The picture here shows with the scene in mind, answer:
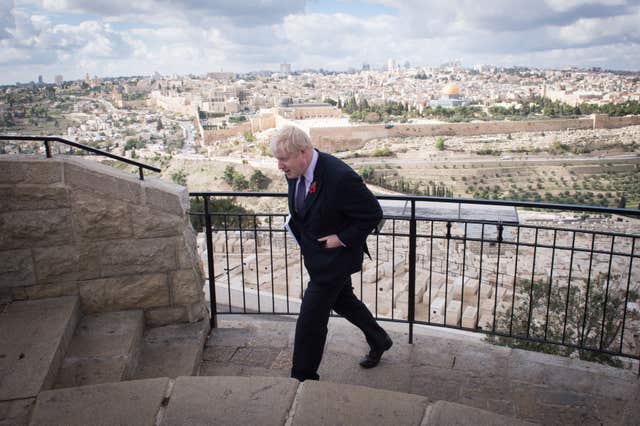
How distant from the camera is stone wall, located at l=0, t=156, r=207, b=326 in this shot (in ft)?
8.89

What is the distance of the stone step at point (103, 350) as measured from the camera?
7.72ft

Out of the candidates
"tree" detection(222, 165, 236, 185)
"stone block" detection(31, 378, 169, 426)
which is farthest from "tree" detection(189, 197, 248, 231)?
"tree" detection(222, 165, 236, 185)

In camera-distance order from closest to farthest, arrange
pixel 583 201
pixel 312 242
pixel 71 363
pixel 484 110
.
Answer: pixel 312 242
pixel 71 363
pixel 583 201
pixel 484 110

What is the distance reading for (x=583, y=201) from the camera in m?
37.2

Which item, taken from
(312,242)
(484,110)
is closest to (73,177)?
(312,242)

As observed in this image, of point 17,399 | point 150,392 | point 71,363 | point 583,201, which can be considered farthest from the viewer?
point 583,201

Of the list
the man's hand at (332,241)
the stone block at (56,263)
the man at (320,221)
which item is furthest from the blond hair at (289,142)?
the stone block at (56,263)

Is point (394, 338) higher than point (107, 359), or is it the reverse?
point (107, 359)

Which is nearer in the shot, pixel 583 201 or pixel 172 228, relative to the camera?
pixel 172 228

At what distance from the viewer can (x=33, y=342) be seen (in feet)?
7.66

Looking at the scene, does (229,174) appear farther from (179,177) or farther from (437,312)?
(437,312)

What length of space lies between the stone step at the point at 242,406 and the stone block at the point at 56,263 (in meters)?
1.22

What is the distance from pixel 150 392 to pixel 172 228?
1.31 m

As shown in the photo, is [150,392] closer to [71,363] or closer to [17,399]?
[17,399]
